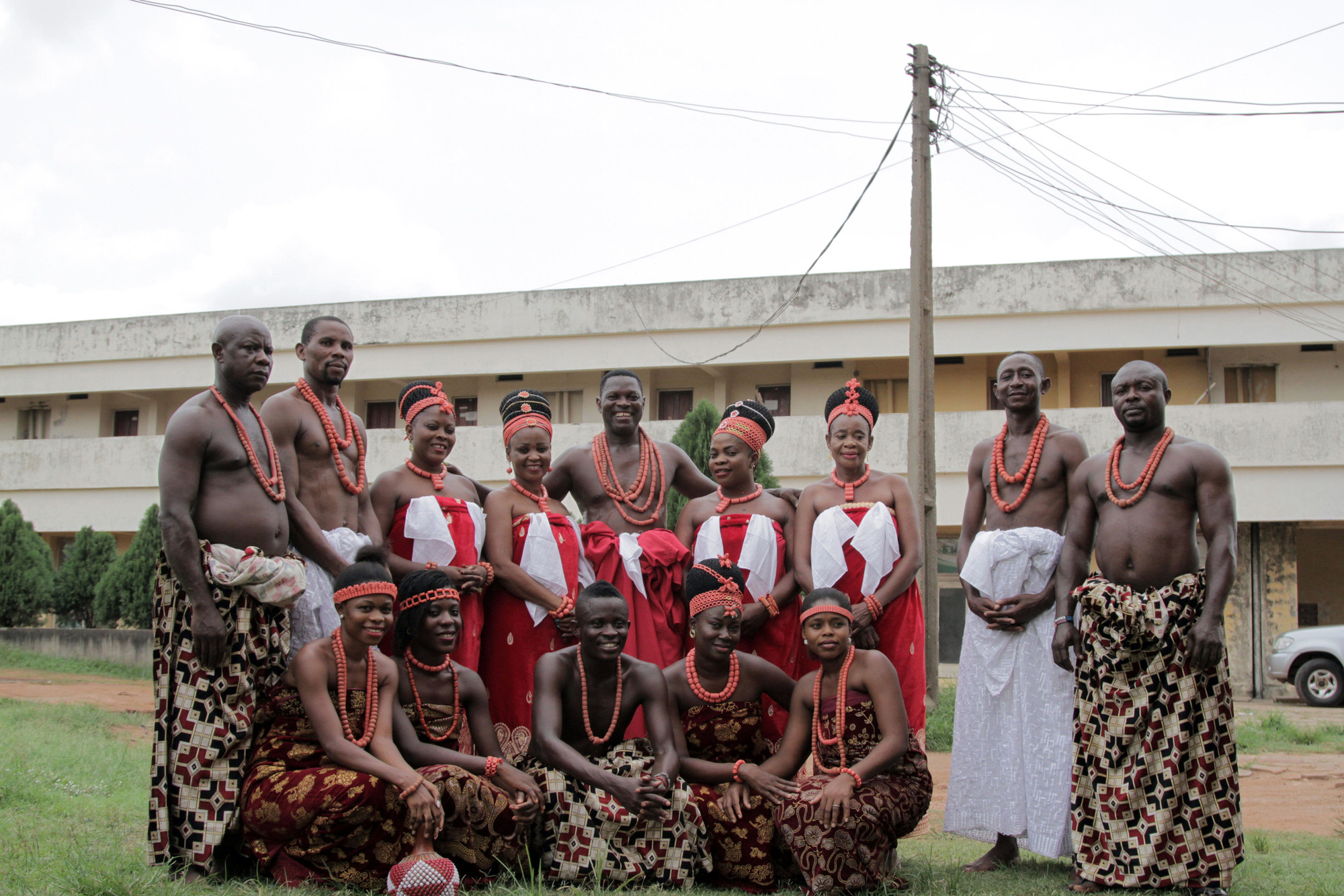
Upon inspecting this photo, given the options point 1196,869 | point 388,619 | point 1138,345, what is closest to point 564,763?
point 388,619

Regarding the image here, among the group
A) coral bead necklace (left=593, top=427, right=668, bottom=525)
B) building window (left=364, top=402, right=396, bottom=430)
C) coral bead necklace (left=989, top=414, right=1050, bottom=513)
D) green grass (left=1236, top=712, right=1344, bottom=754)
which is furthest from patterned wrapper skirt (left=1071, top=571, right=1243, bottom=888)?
building window (left=364, top=402, right=396, bottom=430)

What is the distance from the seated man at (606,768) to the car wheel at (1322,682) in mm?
13642

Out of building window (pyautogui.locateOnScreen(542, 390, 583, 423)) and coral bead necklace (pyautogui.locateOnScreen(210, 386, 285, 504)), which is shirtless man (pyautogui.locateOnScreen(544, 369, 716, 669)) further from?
building window (pyautogui.locateOnScreen(542, 390, 583, 423))

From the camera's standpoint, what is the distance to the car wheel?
1562 centimetres

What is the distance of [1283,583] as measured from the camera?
18.7 meters

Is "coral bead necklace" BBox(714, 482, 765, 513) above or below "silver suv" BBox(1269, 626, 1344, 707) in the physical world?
above

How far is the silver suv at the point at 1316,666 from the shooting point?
15594 millimetres

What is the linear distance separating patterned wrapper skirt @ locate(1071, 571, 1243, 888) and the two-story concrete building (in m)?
14.2

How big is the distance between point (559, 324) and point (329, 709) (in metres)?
17.0

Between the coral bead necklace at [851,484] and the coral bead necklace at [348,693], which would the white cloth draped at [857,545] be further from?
the coral bead necklace at [348,693]

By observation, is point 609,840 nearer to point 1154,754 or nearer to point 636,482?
point 636,482

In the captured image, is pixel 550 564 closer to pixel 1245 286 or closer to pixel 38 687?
pixel 38 687

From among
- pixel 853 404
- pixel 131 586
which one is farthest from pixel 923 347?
pixel 131 586

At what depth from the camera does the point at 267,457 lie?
5109 millimetres
